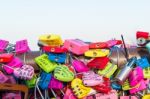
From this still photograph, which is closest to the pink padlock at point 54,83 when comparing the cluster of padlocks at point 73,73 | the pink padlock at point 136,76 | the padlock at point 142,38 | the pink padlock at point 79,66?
the cluster of padlocks at point 73,73

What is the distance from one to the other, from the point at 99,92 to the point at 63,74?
0.18 metres

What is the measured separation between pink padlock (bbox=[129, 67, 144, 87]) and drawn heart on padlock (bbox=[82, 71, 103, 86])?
146mm

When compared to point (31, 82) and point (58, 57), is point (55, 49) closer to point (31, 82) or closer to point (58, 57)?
point (58, 57)

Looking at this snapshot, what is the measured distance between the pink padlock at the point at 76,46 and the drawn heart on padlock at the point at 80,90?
13 cm

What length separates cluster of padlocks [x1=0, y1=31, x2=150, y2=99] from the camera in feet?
5.72

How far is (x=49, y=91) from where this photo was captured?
1.81 metres

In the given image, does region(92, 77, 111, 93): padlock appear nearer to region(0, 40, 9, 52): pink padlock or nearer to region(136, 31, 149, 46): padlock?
region(136, 31, 149, 46): padlock

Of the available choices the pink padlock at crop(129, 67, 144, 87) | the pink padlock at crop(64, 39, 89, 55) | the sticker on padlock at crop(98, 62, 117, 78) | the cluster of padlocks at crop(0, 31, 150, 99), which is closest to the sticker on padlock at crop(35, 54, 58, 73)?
the cluster of padlocks at crop(0, 31, 150, 99)

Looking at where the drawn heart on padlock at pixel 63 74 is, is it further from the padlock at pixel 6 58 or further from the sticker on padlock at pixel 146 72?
the sticker on padlock at pixel 146 72

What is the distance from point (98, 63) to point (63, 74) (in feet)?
0.54

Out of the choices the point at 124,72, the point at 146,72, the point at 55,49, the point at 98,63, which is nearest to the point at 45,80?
the point at 55,49

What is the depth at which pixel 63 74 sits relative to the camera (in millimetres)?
1742

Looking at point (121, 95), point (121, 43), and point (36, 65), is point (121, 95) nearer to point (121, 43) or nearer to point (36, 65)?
point (121, 43)

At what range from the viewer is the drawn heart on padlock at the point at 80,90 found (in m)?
1.73
